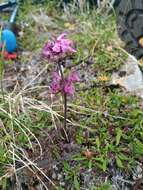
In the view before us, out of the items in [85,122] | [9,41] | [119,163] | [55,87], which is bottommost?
[119,163]

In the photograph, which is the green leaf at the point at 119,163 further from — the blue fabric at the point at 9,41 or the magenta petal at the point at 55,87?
the blue fabric at the point at 9,41

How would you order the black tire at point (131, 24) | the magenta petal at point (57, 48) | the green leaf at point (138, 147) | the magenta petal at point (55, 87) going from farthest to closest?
the black tire at point (131, 24)
the green leaf at point (138, 147)
the magenta petal at point (55, 87)
the magenta petal at point (57, 48)

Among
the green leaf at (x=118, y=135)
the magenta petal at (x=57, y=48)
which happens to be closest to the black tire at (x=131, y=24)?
the green leaf at (x=118, y=135)

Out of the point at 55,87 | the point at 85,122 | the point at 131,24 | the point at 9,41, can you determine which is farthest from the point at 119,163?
the point at 9,41

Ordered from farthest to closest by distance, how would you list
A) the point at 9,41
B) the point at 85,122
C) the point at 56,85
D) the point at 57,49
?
1. the point at 9,41
2. the point at 85,122
3. the point at 56,85
4. the point at 57,49

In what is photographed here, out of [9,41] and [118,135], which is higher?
[9,41]

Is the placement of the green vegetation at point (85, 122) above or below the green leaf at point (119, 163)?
above

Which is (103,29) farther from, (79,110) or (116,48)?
(79,110)

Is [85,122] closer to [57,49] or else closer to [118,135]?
[118,135]

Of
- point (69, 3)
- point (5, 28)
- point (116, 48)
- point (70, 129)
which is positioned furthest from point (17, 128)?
point (69, 3)
